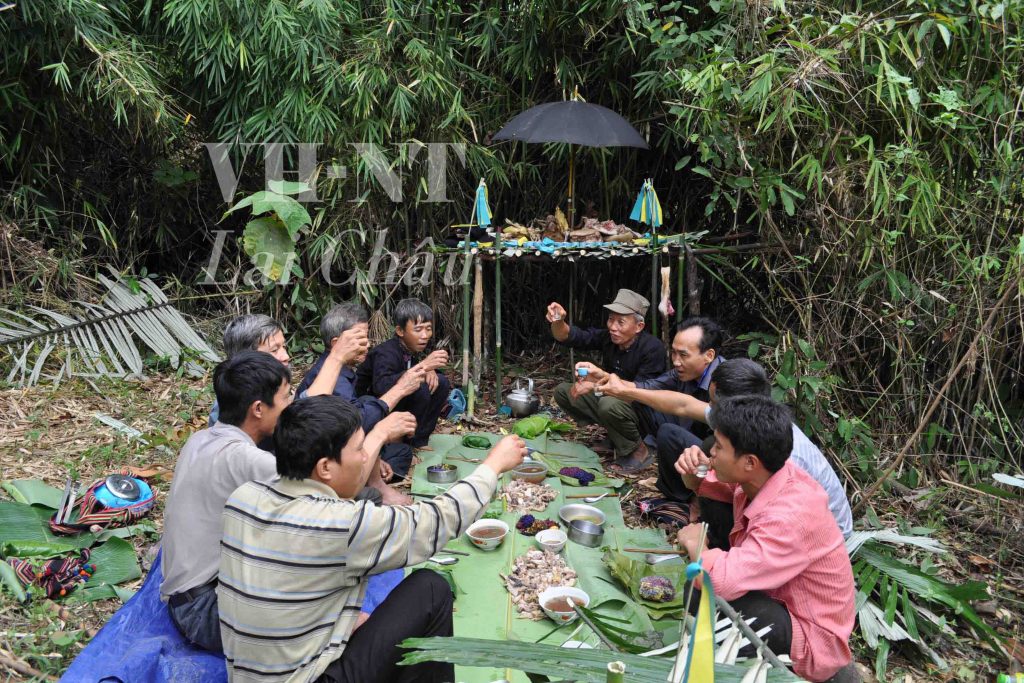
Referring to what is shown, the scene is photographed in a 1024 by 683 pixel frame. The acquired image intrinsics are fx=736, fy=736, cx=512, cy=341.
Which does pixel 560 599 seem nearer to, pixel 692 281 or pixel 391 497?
pixel 391 497

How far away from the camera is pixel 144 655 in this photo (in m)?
2.21

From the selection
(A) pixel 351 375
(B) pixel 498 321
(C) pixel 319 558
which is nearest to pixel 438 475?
(A) pixel 351 375

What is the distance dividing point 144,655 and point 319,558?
32.6 inches

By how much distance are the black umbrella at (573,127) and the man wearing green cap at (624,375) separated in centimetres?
104

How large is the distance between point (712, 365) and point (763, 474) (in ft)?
5.21

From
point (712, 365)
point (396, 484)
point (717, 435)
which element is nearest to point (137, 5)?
point (396, 484)

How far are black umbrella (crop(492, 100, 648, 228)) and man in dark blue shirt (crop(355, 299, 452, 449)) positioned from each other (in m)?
1.45

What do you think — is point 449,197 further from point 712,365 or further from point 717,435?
point 717,435

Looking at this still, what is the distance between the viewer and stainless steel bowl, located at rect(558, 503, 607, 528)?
11.7ft

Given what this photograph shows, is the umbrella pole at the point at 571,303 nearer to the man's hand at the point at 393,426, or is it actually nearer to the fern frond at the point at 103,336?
the fern frond at the point at 103,336

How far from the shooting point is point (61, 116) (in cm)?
566

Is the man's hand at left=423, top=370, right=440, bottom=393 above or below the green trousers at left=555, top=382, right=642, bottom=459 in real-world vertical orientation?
above

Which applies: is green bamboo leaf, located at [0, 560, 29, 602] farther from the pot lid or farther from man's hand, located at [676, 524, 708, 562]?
man's hand, located at [676, 524, 708, 562]

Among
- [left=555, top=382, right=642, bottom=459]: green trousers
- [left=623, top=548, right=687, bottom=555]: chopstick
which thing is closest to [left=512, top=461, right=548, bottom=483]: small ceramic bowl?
[left=555, top=382, right=642, bottom=459]: green trousers
